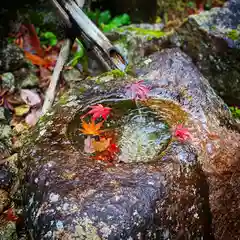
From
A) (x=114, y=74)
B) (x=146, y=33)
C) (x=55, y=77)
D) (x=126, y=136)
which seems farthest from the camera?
(x=146, y=33)

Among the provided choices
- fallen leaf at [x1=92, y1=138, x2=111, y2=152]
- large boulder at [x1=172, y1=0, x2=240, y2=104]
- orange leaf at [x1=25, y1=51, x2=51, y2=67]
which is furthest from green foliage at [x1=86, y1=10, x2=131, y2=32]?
fallen leaf at [x1=92, y1=138, x2=111, y2=152]

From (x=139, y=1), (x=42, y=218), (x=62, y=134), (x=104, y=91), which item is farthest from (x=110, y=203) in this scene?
(x=139, y=1)

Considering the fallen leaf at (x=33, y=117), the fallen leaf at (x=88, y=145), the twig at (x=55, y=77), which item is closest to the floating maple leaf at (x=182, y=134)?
the fallen leaf at (x=88, y=145)

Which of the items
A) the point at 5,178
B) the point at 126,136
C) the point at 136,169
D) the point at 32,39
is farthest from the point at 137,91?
the point at 32,39

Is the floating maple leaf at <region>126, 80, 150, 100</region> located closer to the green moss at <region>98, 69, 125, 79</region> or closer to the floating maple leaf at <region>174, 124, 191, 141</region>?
the green moss at <region>98, 69, 125, 79</region>

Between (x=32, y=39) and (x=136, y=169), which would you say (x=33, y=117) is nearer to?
(x=32, y=39)

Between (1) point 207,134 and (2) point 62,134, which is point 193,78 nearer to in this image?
(1) point 207,134
